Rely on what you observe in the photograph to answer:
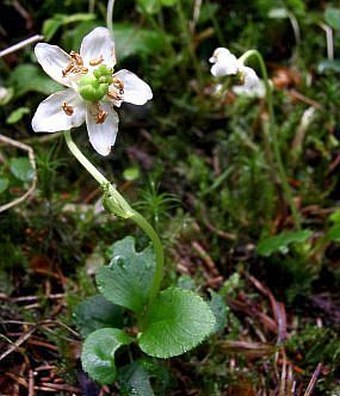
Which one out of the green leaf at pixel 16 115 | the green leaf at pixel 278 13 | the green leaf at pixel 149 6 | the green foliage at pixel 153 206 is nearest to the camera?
the green foliage at pixel 153 206

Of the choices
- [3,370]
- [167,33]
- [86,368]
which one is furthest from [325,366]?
[167,33]

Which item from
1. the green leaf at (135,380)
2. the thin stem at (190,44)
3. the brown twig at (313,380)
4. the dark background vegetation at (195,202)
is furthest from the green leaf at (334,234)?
the thin stem at (190,44)

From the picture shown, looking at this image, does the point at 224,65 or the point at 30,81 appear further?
the point at 30,81

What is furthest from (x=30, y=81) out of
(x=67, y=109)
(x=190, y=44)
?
(x=67, y=109)

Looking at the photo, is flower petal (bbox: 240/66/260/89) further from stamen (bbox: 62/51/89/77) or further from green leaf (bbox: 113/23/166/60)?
green leaf (bbox: 113/23/166/60)

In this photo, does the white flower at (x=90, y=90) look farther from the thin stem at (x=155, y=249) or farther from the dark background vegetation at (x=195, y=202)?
the dark background vegetation at (x=195, y=202)

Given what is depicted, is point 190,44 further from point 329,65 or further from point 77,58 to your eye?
point 77,58

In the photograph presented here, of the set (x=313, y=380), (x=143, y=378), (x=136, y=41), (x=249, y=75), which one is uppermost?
(x=249, y=75)
